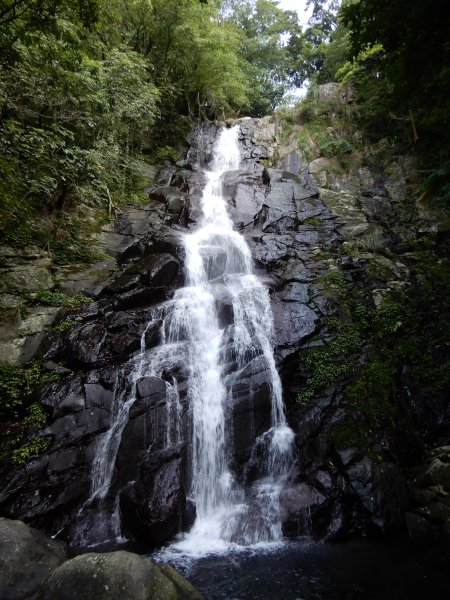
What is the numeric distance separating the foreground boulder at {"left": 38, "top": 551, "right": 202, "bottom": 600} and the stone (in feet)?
1.79

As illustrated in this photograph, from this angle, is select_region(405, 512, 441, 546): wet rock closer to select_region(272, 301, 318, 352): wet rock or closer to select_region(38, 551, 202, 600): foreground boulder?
select_region(272, 301, 318, 352): wet rock

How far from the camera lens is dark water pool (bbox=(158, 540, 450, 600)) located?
459 cm

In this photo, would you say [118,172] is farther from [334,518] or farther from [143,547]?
[334,518]

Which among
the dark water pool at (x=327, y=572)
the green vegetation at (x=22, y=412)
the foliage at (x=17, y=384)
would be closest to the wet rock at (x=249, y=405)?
the dark water pool at (x=327, y=572)

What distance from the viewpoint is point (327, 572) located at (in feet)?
16.5

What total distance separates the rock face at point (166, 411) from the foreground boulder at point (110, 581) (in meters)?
0.03

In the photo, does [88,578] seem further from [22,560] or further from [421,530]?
[421,530]

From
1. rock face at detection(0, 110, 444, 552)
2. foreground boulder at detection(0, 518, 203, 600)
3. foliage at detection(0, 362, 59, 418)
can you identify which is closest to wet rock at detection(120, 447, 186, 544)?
rock face at detection(0, 110, 444, 552)

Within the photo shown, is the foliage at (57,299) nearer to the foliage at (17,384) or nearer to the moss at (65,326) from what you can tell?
the moss at (65,326)

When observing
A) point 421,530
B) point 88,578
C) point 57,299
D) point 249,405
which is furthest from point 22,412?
point 421,530

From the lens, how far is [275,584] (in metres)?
4.76

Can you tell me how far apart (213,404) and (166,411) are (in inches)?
43.6

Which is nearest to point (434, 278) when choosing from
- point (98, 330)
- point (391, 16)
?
point (391, 16)

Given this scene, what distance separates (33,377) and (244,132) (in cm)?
1858
